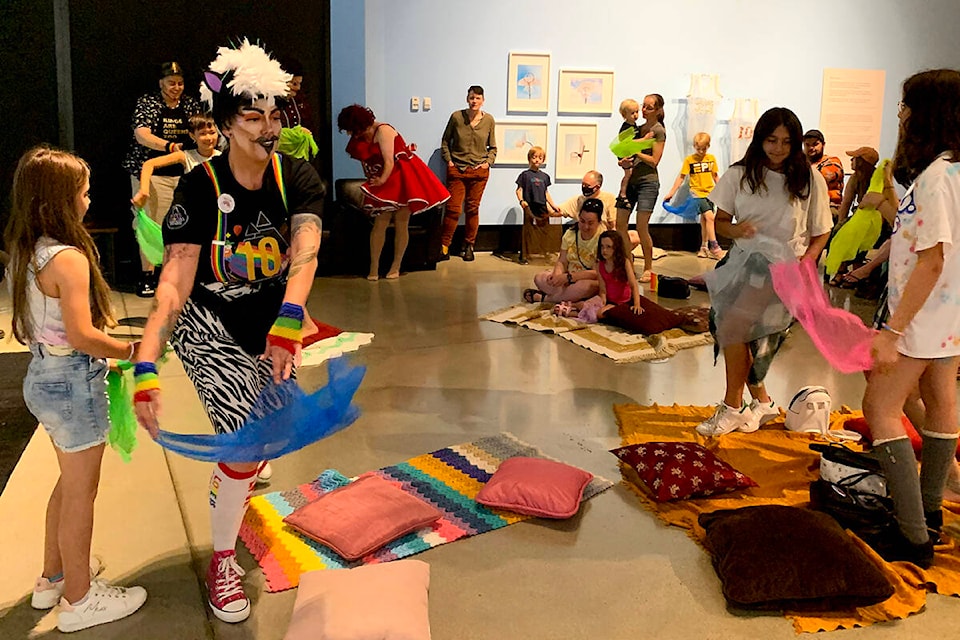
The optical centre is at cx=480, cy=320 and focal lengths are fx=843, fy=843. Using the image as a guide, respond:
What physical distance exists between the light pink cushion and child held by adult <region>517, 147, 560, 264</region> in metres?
6.48

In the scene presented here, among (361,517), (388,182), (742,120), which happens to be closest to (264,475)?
(361,517)

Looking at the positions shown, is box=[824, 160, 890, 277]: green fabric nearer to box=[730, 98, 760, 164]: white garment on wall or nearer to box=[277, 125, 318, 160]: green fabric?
box=[730, 98, 760, 164]: white garment on wall

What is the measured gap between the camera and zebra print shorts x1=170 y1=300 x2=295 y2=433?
2309mm

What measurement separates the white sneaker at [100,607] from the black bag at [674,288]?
17.2 feet

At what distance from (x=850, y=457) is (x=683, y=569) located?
0.83 meters

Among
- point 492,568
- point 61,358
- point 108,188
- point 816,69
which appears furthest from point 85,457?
point 816,69

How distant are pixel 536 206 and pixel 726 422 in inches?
210

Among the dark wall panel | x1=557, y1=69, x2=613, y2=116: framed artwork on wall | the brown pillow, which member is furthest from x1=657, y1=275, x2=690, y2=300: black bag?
the dark wall panel

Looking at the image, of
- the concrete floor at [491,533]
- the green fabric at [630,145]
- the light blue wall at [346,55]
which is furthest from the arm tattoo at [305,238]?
the light blue wall at [346,55]

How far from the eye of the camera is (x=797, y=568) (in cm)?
257

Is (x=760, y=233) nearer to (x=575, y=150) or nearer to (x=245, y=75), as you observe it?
(x=245, y=75)

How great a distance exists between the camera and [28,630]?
2354mm

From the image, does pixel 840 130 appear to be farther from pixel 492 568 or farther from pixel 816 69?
pixel 492 568

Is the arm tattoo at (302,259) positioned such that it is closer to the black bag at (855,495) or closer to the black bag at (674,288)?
the black bag at (855,495)
